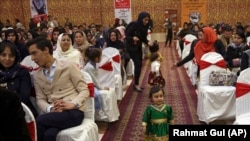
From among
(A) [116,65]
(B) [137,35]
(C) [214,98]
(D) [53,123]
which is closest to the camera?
(D) [53,123]

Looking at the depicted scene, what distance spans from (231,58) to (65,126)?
282 cm

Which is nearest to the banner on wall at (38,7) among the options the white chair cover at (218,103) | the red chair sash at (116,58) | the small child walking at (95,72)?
the red chair sash at (116,58)

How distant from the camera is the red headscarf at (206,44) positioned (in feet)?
16.2

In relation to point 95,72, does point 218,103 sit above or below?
below

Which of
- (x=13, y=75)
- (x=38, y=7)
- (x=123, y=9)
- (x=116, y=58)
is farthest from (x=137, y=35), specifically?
(x=38, y=7)

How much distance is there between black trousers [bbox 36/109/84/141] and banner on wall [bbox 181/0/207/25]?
11.7 meters

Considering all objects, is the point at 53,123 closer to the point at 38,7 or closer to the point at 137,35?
the point at 137,35

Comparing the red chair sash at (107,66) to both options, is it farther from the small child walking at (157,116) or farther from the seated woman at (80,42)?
the small child walking at (157,116)

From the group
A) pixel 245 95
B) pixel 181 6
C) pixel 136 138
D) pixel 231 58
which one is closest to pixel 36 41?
pixel 136 138

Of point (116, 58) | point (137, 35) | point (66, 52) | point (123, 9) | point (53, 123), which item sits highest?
point (123, 9)

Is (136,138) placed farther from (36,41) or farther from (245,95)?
(36,41)

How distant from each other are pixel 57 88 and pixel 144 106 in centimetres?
231

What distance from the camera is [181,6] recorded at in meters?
14.1

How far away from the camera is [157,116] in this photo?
3002mm
